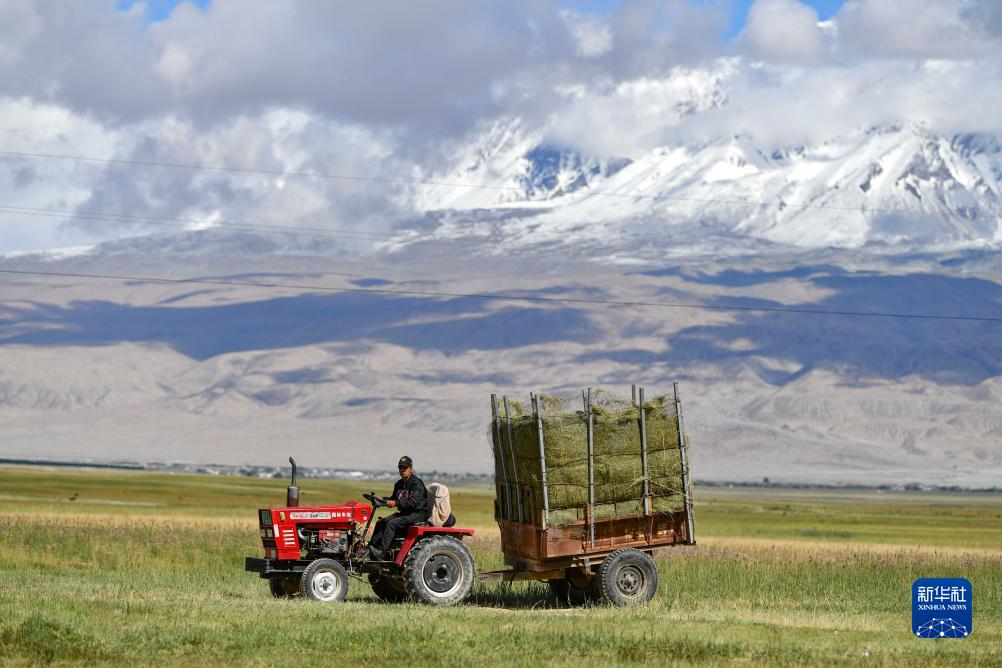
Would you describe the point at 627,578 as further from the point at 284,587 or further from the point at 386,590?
the point at 284,587

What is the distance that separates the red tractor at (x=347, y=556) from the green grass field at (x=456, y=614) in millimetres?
572

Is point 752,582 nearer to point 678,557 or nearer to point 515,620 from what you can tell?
point 678,557

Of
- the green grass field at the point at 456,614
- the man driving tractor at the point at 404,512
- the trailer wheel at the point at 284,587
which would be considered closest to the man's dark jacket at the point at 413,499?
the man driving tractor at the point at 404,512

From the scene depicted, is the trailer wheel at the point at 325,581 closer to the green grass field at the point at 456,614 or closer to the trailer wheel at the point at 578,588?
the green grass field at the point at 456,614

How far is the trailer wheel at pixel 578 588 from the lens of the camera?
84.2 ft

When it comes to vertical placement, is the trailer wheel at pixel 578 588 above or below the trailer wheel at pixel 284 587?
below

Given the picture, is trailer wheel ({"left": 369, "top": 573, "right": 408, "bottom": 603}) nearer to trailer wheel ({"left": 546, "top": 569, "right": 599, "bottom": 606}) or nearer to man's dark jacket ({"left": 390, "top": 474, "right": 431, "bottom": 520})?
man's dark jacket ({"left": 390, "top": 474, "right": 431, "bottom": 520})

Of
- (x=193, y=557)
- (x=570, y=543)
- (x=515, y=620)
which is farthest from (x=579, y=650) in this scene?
(x=193, y=557)

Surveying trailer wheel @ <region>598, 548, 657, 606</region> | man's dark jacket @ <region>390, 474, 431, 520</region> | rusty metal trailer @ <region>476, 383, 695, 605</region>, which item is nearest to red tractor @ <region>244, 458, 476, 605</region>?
man's dark jacket @ <region>390, 474, 431, 520</region>

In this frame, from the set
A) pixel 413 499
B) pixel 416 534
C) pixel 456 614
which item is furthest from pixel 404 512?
pixel 456 614

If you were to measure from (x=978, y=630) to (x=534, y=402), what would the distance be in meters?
7.08

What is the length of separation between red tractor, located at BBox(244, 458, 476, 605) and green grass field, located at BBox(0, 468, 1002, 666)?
57 centimetres

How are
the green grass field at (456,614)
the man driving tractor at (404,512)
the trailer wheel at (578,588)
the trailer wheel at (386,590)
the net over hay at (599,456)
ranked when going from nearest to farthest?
the green grass field at (456,614) → the man driving tractor at (404,512) → the net over hay at (599,456) → the trailer wheel at (386,590) → the trailer wheel at (578,588)

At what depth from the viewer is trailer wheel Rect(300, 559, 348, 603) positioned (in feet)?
78.7
